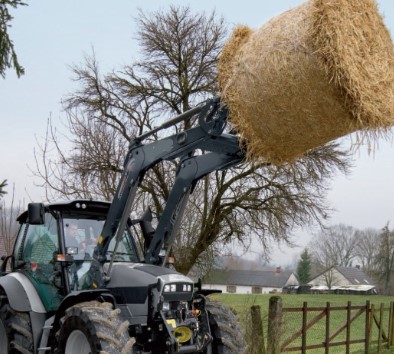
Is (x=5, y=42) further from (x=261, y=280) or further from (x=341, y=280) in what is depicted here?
(x=261, y=280)

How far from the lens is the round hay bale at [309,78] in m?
5.38

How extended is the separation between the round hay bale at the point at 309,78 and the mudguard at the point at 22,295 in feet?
10.1

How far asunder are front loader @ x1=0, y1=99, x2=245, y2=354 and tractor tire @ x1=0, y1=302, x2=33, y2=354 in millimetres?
11

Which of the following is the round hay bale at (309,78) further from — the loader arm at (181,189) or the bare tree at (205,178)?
the bare tree at (205,178)

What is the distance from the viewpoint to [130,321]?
21.7 ft

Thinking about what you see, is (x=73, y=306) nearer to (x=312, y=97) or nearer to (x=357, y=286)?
(x=312, y=97)

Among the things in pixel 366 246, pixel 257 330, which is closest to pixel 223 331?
pixel 257 330

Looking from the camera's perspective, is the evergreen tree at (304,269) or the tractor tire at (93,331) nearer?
the tractor tire at (93,331)

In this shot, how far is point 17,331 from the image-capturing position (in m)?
7.19

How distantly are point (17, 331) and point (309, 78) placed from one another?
167 inches

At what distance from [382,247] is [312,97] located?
5642 cm

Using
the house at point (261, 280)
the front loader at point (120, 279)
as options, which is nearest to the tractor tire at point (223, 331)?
the front loader at point (120, 279)

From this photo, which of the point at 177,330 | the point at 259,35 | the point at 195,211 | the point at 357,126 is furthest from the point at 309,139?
the point at 195,211

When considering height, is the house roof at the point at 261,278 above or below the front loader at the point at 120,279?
below
